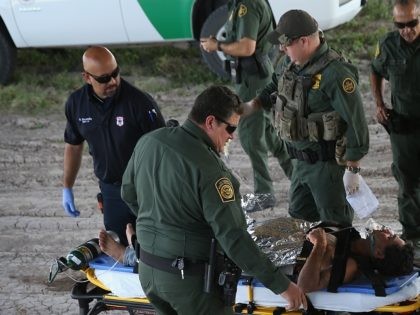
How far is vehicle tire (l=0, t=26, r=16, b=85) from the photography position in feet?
31.7

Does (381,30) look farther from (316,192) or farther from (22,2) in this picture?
(316,192)

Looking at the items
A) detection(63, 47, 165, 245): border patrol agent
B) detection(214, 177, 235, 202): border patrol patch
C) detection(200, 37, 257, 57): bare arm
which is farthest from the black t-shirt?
detection(200, 37, 257, 57): bare arm

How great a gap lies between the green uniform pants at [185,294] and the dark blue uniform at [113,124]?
1194 millimetres

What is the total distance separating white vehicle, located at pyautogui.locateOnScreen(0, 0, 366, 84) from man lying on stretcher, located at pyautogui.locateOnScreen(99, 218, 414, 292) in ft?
14.3

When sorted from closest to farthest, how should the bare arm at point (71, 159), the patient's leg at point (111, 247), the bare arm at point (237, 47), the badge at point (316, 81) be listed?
1. the patient's leg at point (111, 247)
2. the badge at point (316, 81)
3. the bare arm at point (71, 159)
4. the bare arm at point (237, 47)

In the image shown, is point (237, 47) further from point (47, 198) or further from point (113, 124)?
point (47, 198)

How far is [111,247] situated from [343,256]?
4.41 feet

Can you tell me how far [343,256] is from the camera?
14.9 feet

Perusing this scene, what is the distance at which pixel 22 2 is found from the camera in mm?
9297

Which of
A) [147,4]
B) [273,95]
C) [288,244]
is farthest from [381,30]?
[288,244]

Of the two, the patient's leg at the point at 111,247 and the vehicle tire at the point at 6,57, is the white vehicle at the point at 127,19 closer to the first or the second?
the vehicle tire at the point at 6,57

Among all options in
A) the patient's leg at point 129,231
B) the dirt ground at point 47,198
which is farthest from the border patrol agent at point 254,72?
the patient's leg at point 129,231

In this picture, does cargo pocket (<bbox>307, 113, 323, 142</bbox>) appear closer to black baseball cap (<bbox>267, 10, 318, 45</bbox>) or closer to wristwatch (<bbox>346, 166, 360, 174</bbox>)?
wristwatch (<bbox>346, 166, 360, 174</bbox>)

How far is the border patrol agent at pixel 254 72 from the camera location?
6.47 meters
